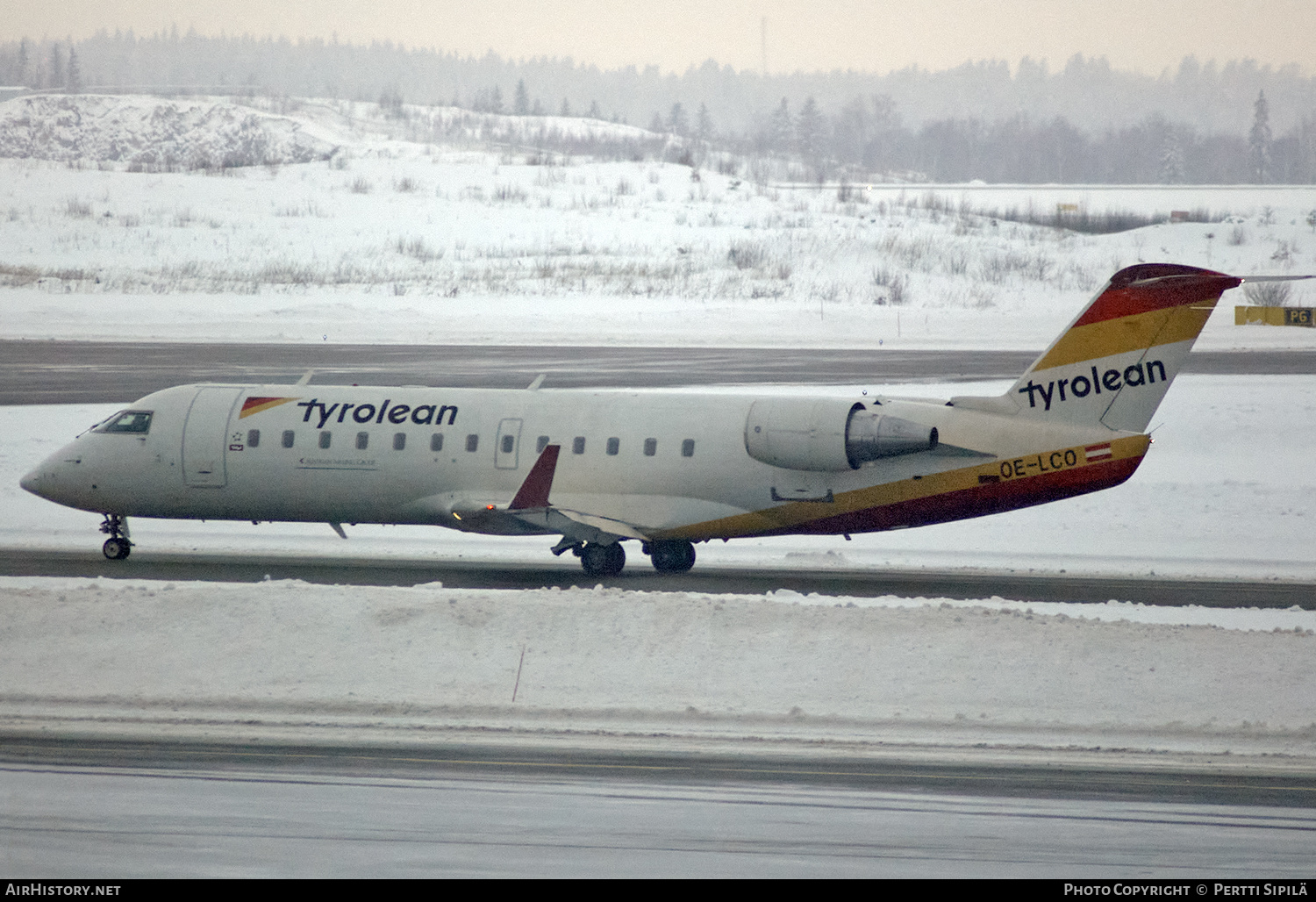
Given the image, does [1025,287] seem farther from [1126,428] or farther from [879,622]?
[879,622]

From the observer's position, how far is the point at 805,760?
496 inches

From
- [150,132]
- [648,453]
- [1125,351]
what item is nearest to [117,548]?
[648,453]

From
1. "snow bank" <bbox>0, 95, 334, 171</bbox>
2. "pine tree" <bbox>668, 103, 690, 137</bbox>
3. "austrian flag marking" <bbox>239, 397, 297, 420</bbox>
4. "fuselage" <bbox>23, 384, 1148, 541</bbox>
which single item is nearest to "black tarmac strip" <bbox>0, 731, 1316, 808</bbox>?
"fuselage" <bbox>23, 384, 1148, 541</bbox>

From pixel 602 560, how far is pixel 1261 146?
122 meters

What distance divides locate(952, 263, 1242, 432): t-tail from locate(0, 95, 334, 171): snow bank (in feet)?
313

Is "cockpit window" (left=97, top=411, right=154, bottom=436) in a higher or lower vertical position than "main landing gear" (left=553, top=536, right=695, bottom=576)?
higher

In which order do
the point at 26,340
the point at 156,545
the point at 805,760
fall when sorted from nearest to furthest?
the point at 805,760
the point at 156,545
the point at 26,340

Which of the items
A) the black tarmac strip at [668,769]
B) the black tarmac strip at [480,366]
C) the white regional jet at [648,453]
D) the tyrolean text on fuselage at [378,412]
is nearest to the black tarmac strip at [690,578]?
the white regional jet at [648,453]

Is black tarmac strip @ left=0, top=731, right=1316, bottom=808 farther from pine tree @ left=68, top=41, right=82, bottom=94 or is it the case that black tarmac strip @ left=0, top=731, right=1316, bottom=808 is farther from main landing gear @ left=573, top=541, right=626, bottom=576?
pine tree @ left=68, top=41, right=82, bottom=94

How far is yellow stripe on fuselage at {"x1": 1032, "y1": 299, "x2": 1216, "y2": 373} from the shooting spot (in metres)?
19.9

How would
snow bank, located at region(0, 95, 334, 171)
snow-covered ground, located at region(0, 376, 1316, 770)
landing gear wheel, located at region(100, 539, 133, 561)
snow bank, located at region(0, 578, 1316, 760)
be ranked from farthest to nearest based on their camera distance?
1. snow bank, located at region(0, 95, 334, 171)
2. landing gear wheel, located at region(100, 539, 133, 561)
3. snow bank, located at region(0, 578, 1316, 760)
4. snow-covered ground, located at region(0, 376, 1316, 770)

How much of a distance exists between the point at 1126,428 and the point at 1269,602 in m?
3.14

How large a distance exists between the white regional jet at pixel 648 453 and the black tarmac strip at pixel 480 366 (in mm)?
13596
